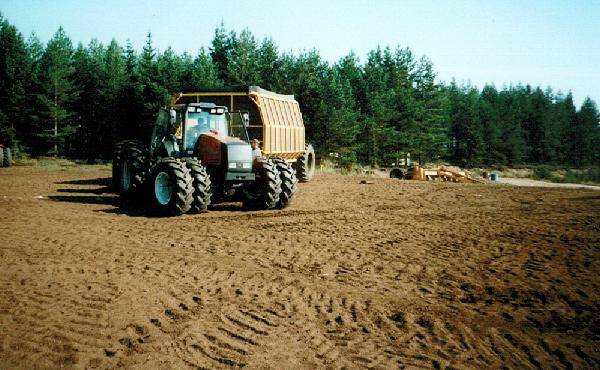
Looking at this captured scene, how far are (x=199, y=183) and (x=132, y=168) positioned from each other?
3.17 metres

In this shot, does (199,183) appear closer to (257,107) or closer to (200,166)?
(200,166)

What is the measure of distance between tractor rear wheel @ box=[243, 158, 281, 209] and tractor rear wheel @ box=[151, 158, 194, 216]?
1756 mm

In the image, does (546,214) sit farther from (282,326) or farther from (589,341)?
(282,326)

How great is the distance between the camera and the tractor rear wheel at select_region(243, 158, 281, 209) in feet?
37.8

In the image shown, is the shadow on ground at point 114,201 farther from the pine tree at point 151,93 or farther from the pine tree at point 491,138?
the pine tree at point 491,138

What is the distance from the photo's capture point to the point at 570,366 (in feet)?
12.8

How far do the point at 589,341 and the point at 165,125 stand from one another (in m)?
10.1

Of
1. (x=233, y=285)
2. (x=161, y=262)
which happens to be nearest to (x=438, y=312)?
(x=233, y=285)

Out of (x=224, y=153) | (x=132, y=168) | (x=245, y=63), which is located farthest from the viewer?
(x=245, y=63)

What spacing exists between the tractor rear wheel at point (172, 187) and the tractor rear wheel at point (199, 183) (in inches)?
4.5

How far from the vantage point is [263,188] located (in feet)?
38.4

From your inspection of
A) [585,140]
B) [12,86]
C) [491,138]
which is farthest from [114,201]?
[585,140]

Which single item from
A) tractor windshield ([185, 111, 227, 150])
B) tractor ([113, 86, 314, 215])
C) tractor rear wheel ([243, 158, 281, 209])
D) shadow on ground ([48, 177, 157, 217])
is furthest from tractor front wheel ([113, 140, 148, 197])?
tractor rear wheel ([243, 158, 281, 209])

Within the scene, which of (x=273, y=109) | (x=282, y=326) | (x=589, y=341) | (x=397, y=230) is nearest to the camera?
(x=589, y=341)
